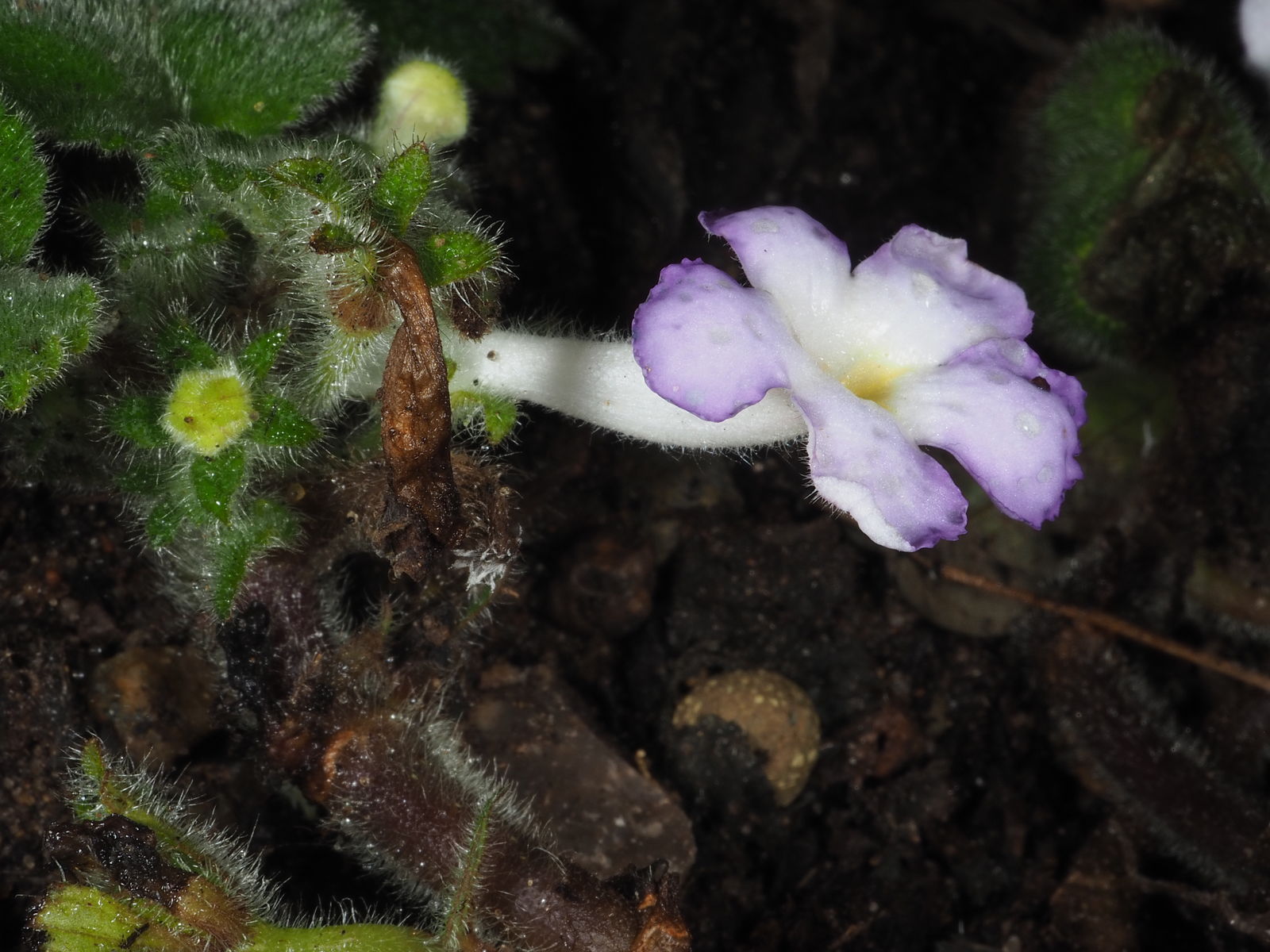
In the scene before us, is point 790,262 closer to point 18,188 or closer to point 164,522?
point 164,522

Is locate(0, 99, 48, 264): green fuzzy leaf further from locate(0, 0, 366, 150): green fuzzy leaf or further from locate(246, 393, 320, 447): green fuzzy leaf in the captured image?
locate(246, 393, 320, 447): green fuzzy leaf

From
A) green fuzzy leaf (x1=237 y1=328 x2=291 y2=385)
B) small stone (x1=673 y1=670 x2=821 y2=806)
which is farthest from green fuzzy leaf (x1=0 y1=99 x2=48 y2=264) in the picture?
small stone (x1=673 y1=670 x2=821 y2=806)

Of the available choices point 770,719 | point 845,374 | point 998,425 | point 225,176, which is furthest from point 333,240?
point 770,719

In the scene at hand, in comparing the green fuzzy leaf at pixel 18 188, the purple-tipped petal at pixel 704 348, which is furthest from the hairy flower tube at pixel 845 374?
the green fuzzy leaf at pixel 18 188

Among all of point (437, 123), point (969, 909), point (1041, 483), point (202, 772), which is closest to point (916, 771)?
point (969, 909)

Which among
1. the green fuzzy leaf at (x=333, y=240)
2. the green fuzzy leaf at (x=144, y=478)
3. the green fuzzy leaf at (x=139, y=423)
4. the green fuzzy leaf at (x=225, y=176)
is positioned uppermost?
the green fuzzy leaf at (x=333, y=240)

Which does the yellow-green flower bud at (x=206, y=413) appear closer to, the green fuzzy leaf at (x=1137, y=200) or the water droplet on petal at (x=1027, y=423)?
the water droplet on petal at (x=1027, y=423)
